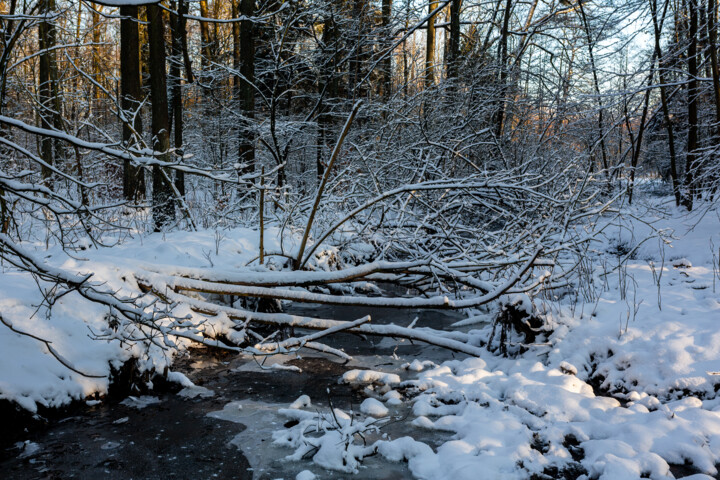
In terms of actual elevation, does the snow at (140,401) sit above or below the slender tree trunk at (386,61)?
below

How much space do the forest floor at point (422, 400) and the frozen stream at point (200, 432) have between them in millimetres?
15

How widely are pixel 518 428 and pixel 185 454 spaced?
7.93ft

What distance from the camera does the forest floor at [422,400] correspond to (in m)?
3.26

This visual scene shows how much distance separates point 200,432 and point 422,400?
6.04ft

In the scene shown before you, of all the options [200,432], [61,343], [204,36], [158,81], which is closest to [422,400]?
[200,432]

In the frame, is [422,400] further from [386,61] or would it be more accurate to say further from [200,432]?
[386,61]

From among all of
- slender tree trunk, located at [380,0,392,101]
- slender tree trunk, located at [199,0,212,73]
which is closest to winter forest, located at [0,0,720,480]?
slender tree trunk, located at [380,0,392,101]

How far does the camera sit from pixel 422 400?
426 centimetres

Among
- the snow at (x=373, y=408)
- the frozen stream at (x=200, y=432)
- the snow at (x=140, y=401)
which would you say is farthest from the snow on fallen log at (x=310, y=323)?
the snow at (x=140, y=401)

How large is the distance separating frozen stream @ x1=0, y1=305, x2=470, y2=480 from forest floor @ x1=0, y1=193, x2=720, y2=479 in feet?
0.05

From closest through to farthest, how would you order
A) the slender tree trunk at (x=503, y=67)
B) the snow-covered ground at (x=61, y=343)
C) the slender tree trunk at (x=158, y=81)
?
the snow-covered ground at (x=61, y=343) → the slender tree trunk at (x=158, y=81) → the slender tree trunk at (x=503, y=67)

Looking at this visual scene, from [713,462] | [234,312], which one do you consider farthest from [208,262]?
[713,462]

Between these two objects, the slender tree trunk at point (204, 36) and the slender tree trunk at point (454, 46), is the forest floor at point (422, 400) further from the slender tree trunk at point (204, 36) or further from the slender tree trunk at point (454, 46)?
the slender tree trunk at point (204, 36)

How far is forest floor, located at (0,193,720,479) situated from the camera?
3260mm
